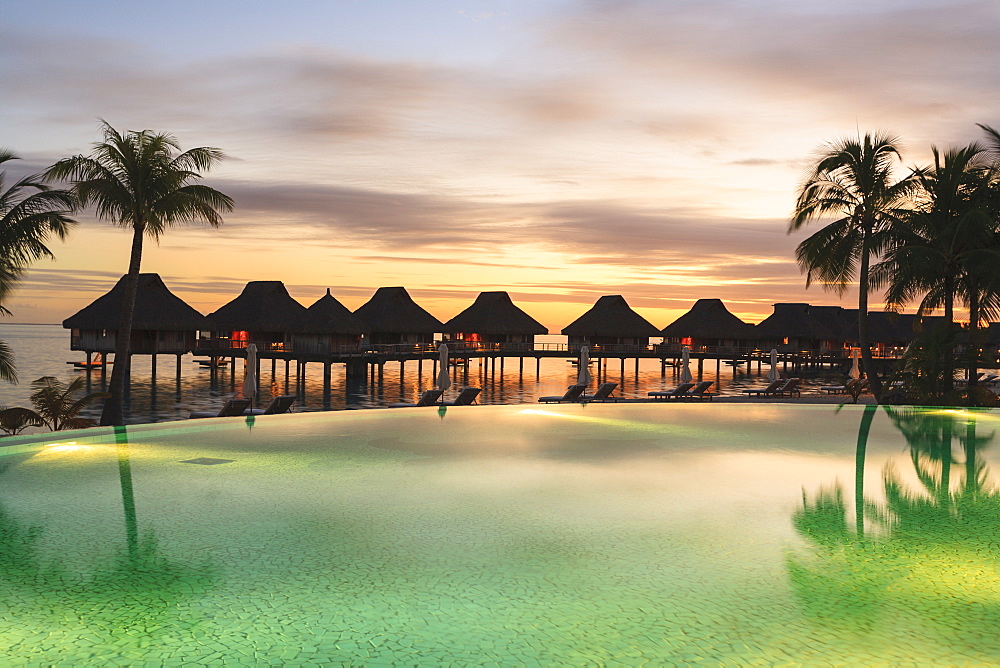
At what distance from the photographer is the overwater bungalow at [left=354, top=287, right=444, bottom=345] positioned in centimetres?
4606

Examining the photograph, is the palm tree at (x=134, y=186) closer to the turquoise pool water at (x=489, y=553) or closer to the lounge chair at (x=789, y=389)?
the turquoise pool water at (x=489, y=553)

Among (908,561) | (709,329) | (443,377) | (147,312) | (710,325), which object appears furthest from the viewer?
(710,325)

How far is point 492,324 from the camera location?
51.1 meters

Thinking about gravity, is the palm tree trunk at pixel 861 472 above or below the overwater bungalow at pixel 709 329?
below

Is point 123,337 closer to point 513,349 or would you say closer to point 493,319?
point 513,349

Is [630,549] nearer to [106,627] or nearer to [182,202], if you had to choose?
[106,627]

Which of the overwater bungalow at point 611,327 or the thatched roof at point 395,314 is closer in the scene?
the thatched roof at point 395,314

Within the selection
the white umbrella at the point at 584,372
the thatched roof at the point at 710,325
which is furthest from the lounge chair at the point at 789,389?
the thatched roof at the point at 710,325

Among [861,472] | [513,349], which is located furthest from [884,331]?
[861,472]

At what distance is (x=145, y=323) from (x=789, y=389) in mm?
29555

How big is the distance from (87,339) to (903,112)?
122 ft

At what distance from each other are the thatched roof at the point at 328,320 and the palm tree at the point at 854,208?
26.0m

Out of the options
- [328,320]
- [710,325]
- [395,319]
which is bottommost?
A: [710,325]

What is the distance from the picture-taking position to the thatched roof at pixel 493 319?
51188 millimetres
